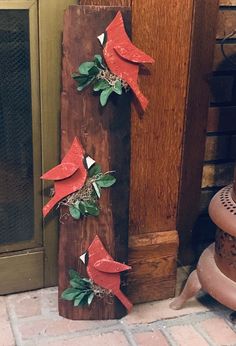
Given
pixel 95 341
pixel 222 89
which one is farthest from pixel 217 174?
pixel 95 341

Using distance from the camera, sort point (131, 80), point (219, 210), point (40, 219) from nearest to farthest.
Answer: point (131, 80), point (219, 210), point (40, 219)

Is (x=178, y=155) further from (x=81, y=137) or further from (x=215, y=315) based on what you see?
(x=215, y=315)

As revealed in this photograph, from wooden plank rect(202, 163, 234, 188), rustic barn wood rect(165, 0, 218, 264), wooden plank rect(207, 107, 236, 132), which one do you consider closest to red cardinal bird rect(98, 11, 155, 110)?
rustic barn wood rect(165, 0, 218, 264)

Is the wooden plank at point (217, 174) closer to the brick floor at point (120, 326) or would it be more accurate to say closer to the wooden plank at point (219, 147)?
the wooden plank at point (219, 147)

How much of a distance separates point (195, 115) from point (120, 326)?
1.11 meters

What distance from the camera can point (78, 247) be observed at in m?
2.60

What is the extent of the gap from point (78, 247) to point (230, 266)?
0.70m

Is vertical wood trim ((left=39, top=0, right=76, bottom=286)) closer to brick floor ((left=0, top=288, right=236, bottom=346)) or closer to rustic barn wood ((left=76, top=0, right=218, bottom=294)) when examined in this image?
rustic barn wood ((left=76, top=0, right=218, bottom=294))

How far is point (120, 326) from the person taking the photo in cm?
268

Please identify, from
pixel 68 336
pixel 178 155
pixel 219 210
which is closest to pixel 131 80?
pixel 178 155

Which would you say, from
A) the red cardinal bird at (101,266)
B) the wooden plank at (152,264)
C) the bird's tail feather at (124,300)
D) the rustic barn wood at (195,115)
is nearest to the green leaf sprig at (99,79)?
the rustic barn wood at (195,115)

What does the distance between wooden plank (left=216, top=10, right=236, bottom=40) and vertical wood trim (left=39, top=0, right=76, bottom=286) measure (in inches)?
A: 32.8

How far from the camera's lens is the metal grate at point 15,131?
2498 mm

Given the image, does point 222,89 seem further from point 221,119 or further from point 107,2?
point 107,2
